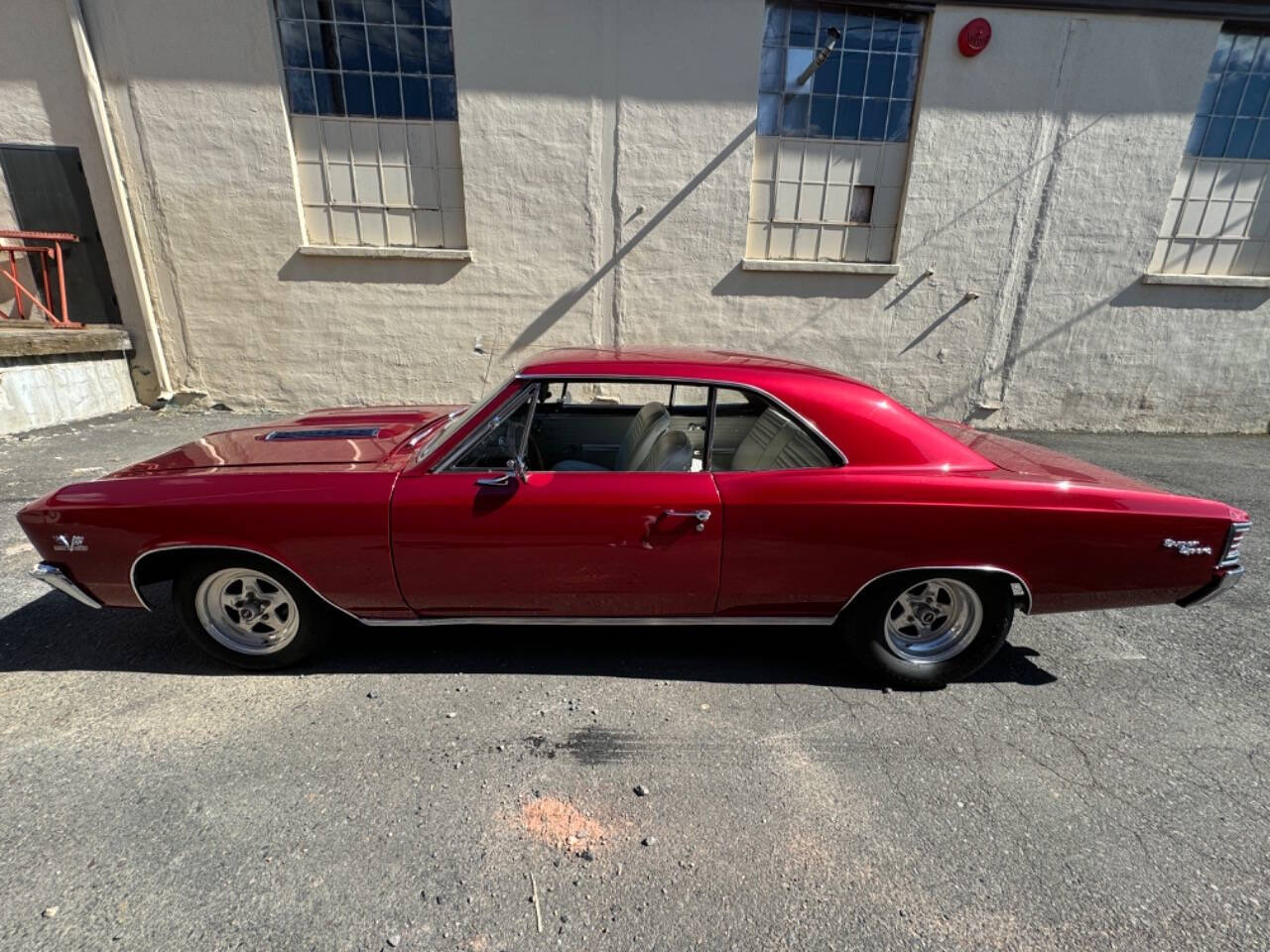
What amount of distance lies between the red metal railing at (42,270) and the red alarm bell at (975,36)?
10962 mm

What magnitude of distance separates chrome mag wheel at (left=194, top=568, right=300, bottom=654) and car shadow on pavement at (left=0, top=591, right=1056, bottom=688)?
0.15m

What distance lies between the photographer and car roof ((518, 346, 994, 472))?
232cm

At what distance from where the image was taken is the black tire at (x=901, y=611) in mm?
2379

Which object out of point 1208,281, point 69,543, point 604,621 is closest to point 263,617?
point 69,543

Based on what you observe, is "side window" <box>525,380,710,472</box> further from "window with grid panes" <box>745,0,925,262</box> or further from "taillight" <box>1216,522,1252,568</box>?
"window with grid panes" <box>745,0,925,262</box>

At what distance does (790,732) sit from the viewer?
7.30ft

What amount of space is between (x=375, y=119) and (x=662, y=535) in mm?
7253

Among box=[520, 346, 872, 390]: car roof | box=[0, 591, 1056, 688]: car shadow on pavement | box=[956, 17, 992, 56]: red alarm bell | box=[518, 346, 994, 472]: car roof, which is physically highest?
box=[956, 17, 992, 56]: red alarm bell

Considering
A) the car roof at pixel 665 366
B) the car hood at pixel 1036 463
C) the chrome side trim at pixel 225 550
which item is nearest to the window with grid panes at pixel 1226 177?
the car hood at pixel 1036 463

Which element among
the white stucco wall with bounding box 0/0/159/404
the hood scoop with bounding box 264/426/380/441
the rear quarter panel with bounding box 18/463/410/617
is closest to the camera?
the rear quarter panel with bounding box 18/463/410/617

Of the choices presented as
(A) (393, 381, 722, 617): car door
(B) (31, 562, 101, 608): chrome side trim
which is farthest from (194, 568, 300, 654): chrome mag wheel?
(A) (393, 381, 722, 617): car door

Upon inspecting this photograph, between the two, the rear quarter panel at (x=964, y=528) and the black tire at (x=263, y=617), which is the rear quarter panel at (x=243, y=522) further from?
the rear quarter panel at (x=964, y=528)

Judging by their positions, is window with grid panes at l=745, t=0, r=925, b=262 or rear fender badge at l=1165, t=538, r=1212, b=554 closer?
rear fender badge at l=1165, t=538, r=1212, b=554

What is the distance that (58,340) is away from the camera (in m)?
6.15
